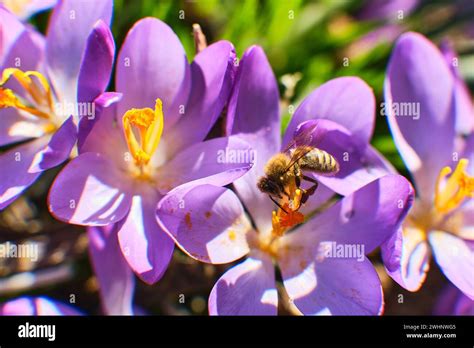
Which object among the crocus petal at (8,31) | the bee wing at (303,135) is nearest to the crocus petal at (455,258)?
the bee wing at (303,135)

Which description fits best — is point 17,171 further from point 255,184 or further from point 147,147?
point 255,184

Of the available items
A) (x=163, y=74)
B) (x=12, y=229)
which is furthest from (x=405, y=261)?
(x=12, y=229)

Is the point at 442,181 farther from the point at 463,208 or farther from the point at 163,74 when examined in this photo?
→ the point at 163,74

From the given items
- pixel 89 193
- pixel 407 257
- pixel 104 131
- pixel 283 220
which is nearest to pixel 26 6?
pixel 104 131

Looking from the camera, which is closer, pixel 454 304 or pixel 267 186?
pixel 267 186

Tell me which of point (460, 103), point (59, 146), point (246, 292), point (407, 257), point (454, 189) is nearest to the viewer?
point (59, 146)

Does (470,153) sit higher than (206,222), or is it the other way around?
(470,153)
